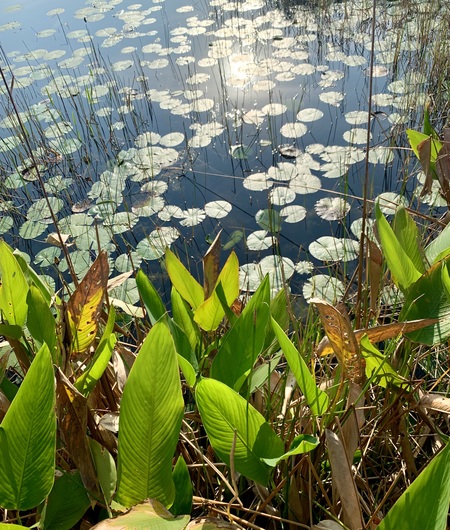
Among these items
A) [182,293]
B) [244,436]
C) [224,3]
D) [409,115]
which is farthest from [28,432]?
[224,3]

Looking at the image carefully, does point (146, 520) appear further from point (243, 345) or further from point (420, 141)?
point (420, 141)

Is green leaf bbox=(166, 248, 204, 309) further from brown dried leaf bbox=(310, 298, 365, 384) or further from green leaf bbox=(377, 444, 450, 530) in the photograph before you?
green leaf bbox=(377, 444, 450, 530)

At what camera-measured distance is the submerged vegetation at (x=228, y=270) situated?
50 cm

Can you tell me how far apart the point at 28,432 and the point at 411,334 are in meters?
0.44

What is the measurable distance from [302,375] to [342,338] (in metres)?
0.06

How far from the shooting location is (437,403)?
603mm

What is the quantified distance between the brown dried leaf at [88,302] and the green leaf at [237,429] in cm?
21

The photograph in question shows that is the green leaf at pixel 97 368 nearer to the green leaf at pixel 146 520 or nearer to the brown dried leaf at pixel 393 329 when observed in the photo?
the green leaf at pixel 146 520

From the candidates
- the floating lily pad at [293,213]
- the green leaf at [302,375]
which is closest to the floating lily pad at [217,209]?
the floating lily pad at [293,213]

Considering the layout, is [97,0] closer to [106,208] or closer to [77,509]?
[106,208]

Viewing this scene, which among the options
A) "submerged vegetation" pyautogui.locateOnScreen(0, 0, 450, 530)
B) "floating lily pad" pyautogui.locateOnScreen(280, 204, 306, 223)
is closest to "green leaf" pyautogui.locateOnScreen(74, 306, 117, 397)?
"submerged vegetation" pyautogui.locateOnScreen(0, 0, 450, 530)

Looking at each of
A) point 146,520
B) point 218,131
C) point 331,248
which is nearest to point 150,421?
point 146,520

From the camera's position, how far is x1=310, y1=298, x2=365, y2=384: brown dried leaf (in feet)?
1.68

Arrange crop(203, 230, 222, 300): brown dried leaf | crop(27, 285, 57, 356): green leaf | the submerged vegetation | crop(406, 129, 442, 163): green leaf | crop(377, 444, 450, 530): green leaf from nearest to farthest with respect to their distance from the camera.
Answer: crop(377, 444, 450, 530): green leaf, the submerged vegetation, crop(27, 285, 57, 356): green leaf, crop(203, 230, 222, 300): brown dried leaf, crop(406, 129, 442, 163): green leaf
